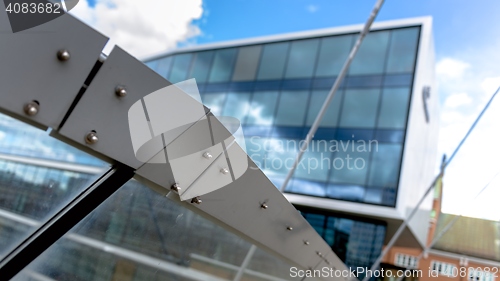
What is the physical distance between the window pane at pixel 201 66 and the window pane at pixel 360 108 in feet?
32.4

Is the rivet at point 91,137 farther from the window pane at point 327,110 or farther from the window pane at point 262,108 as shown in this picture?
the window pane at point 262,108

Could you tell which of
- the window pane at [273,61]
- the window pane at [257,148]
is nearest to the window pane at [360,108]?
the window pane at [257,148]

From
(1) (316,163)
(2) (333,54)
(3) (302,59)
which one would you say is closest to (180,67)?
(3) (302,59)

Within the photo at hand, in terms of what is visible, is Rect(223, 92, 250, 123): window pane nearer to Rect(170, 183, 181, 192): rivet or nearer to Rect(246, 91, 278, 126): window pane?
Rect(246, 91, 278, 126): window pane

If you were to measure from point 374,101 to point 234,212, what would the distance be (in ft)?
61.0

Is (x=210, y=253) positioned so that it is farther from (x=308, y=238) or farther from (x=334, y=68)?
(x=334, y=68)

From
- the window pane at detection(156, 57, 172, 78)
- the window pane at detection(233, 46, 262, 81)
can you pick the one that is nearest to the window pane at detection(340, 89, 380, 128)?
the window pane at detection(233, 46, 262, 81)

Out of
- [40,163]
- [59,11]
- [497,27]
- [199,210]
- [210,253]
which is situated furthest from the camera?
[497,27]

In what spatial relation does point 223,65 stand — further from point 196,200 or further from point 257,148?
point 196,200

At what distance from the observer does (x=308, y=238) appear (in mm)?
4055

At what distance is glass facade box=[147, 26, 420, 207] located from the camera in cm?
1909

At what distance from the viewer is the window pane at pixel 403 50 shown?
1970cm

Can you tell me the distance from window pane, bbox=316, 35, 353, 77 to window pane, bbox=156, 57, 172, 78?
1186cm

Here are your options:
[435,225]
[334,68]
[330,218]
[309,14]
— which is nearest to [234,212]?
[330,218]
